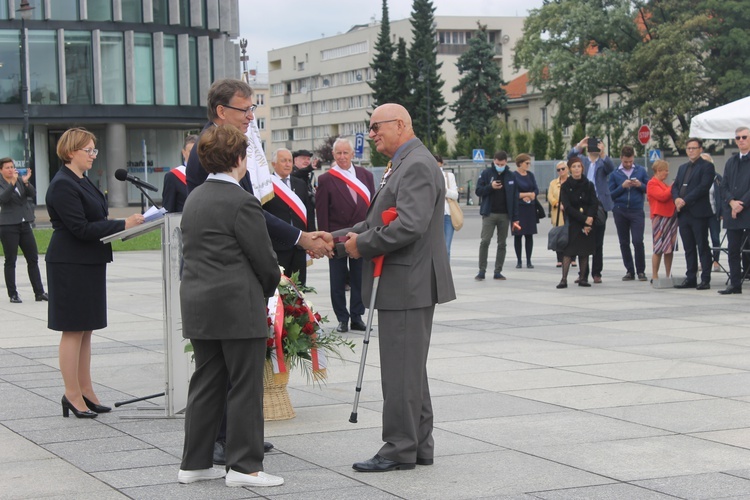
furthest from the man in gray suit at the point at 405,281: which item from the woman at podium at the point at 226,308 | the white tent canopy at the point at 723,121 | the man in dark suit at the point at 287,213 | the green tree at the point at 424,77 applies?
the green tree at the point at 424,77

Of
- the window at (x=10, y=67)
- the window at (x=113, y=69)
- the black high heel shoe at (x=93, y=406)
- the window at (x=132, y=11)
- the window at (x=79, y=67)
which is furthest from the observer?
the window at (x=132, y=11)

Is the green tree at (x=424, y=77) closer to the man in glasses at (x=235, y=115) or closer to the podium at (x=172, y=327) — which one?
the podium at (x=172, y=327)

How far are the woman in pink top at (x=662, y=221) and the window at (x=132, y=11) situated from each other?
4607 cm

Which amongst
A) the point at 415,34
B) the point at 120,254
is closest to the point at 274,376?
the point at 120,254

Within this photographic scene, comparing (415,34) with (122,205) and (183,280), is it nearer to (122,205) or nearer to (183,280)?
(122,205)

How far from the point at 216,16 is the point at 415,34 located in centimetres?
4460

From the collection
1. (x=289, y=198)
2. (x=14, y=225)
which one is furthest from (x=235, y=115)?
(x=14, y=225)

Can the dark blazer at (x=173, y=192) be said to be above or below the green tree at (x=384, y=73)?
below

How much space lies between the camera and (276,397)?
24.4 ft

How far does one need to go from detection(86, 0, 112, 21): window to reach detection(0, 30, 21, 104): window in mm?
3718

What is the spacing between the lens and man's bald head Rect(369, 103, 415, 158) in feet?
20.7

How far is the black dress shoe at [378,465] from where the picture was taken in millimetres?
6012

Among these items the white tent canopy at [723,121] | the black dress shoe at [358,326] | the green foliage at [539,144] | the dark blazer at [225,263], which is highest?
the green foliage at [539,144]

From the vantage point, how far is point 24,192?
1689cm
